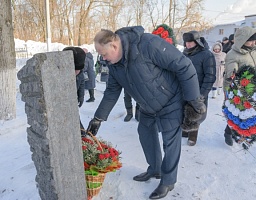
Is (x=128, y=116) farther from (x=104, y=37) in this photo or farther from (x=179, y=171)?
(x=104, y=37)

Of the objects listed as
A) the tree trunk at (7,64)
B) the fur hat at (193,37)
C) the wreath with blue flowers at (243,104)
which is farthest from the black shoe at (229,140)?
the tree trunk at (7,64)

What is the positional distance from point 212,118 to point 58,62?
456 centimetres

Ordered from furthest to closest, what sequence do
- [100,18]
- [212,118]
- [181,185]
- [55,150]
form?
[100,18], [212,118], [181,185], [55,150]

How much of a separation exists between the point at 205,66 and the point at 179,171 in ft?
Answer: 5.07

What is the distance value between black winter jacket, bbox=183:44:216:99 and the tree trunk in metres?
3.47

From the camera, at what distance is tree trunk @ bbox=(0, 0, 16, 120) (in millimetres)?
5029

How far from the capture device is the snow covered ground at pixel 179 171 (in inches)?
110

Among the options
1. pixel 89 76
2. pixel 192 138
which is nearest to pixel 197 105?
pixel 192 138

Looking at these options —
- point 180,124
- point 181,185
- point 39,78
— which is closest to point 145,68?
point 180,124

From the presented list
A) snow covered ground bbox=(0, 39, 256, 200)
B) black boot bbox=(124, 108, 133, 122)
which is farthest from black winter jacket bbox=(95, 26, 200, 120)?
black boot bbox=(124, 108, 133, 122)

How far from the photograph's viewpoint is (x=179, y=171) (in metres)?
3.33

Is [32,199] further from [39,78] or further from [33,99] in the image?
[39,78]

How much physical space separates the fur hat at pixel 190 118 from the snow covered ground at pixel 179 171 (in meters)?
0.78

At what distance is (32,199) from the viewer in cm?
264
